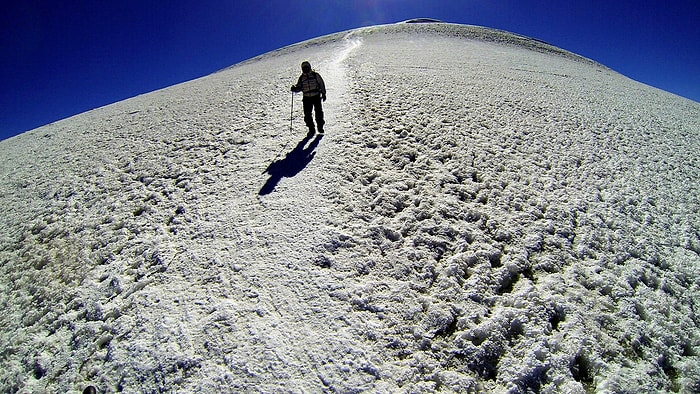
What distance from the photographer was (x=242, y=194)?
19.2 feet

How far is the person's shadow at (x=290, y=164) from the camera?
6082 mm

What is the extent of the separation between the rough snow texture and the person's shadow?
2.2 inches

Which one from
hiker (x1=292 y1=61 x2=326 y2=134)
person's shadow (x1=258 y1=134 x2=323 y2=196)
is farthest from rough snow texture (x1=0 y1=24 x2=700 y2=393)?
hiker (x1=292 y1=61 x2=326 y2=134)

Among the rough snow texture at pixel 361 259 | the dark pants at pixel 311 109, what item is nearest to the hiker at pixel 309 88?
the dark pants at pixel 311 109

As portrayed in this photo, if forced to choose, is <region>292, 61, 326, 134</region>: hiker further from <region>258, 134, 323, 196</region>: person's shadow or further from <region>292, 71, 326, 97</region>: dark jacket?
<region>258, 134, 323, 196</region>: person's shadow

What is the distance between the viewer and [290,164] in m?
6.78

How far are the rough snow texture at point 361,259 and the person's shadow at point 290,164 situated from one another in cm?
6

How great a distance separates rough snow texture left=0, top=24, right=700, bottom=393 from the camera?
2.96 m

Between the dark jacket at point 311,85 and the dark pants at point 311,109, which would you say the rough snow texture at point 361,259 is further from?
the dark jacket at point 311,85

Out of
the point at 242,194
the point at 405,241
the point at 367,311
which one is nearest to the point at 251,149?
the point at 242,194

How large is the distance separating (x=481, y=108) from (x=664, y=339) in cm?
765

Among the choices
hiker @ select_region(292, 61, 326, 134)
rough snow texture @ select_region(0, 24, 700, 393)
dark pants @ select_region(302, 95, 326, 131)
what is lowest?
rough snow texture @ select_region(0, 24, 700, 393)

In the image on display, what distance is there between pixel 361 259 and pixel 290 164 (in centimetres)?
338

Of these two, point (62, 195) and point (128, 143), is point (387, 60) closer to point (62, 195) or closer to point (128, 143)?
point (128, 143)
